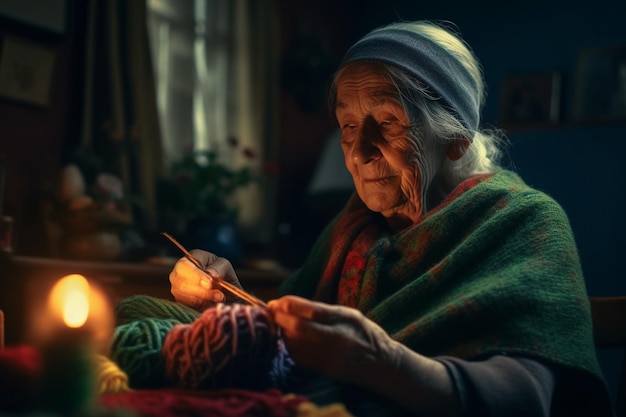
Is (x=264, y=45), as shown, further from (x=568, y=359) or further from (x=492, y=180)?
(x=568, y=359)

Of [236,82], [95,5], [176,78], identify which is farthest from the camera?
[236,82]

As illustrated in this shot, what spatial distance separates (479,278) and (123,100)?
2361 millimetres

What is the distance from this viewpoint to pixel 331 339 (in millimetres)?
760

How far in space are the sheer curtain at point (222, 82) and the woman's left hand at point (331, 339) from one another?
275 cm

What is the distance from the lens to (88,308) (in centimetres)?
60

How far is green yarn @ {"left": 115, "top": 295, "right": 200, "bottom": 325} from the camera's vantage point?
3.25 feet

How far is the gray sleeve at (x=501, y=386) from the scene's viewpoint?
2.79 ft

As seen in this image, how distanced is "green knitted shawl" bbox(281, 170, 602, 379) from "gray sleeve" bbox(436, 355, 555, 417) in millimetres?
27

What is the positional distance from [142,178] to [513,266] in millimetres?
2305

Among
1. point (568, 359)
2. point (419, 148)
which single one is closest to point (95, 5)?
point (419, 148)

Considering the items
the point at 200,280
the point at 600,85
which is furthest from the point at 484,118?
the point at 200,280

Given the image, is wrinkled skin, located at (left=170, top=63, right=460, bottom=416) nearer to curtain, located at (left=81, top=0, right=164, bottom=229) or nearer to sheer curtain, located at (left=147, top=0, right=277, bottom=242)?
curtain, located at (left=81, top=0, right=164, bottom=229)

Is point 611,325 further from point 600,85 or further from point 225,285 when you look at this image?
point 600,85

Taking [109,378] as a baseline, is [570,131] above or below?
above
